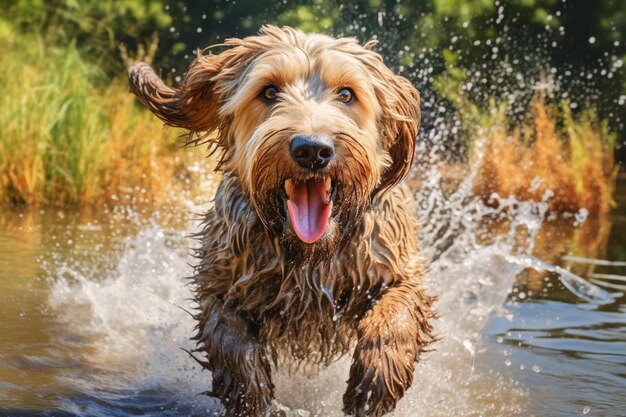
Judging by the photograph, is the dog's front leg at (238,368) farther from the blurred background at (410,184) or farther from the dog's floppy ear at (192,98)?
the dog's floppy ear at (192,98)

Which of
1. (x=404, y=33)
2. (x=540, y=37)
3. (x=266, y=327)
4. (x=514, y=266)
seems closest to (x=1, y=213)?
(x=514, y=266)

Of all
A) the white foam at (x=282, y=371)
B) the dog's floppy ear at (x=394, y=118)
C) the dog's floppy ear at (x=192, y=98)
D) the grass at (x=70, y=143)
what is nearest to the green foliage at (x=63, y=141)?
the grass at (x=70, y=143)

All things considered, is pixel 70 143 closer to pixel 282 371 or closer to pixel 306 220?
pixel 282 371

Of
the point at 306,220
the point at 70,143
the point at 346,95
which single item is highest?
the point at 346,95

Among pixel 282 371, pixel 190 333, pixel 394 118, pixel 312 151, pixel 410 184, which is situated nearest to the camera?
pixel 312 151

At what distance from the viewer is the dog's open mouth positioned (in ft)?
13.6

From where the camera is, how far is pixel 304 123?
158 inches

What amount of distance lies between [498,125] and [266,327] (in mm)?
8149

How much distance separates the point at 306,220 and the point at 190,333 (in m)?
2.07

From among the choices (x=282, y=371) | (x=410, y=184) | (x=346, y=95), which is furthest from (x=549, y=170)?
(x=346, y=95)

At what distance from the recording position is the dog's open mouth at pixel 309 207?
415cm

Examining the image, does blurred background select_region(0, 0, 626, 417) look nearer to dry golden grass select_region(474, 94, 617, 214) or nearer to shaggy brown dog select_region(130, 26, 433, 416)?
dry golden grass select_region(474, 94, 617, 214)

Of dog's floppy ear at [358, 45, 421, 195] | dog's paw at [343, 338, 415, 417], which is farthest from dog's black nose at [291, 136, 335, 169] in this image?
dog's paw at [343, 338, 415, 417]

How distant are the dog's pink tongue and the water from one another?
1011 millimetres
